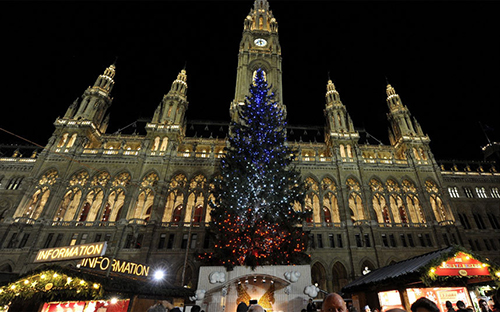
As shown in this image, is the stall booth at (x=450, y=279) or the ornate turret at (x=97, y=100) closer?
the stall booth at (x=450, y=279)

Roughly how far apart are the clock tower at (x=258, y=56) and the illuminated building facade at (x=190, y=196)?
0.73 m

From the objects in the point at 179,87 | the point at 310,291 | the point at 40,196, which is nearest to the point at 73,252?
the point at 310,291

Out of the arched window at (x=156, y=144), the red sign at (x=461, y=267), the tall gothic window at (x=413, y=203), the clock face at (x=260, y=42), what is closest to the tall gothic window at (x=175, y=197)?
the arched window at (x=156, y=144)

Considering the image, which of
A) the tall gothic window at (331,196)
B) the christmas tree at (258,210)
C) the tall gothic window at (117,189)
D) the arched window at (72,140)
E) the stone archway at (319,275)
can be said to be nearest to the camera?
the christmas tree at (258,210)

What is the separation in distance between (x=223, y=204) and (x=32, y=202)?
2507 centimetres

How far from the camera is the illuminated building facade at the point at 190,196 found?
2584cm

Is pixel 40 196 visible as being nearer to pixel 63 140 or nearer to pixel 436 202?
pixel 63 140

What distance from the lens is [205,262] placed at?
16688 mm

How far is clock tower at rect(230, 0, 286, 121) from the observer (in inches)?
1475

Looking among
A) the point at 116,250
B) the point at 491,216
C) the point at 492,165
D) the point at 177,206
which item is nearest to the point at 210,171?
the point at 177,206

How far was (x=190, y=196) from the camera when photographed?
3031 cm

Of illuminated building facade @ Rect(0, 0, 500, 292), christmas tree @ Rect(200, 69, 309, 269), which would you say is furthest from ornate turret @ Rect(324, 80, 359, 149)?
christmas tree @ Rect(200, 69, 309, 269)

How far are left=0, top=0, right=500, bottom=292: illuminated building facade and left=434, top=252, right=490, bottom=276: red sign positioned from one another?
56.7 ft

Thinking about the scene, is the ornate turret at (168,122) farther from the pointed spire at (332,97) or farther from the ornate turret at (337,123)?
the pointed spire at (332,97)
